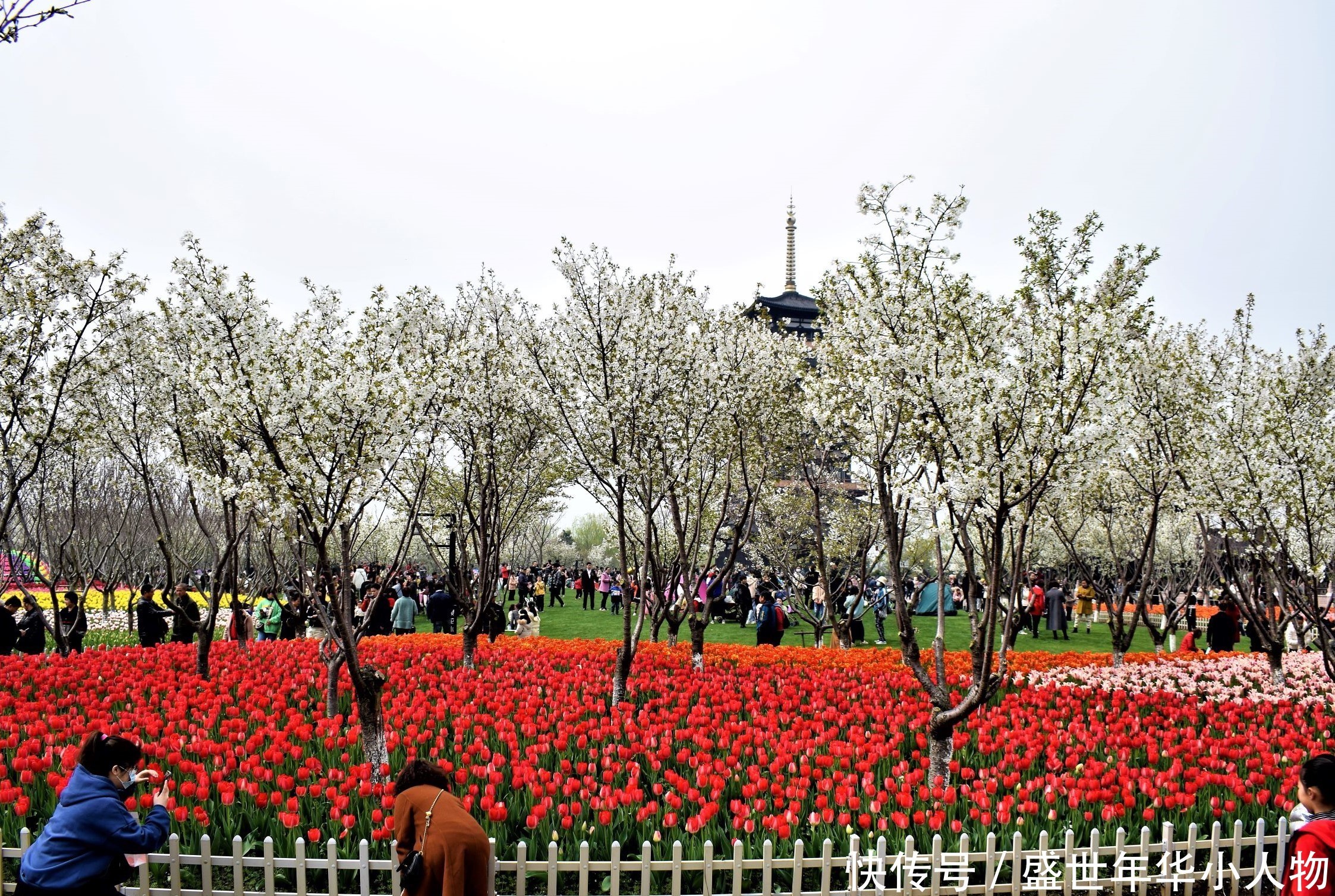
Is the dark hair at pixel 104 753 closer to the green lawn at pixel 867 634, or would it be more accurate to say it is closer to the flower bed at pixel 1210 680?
the flower bed at pixel 1210 680

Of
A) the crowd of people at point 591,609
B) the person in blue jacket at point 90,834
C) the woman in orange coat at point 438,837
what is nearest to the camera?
the woman in orange coat at point 438,837

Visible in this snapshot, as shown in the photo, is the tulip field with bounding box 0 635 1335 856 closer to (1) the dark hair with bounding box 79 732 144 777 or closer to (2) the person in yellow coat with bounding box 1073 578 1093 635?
(1) the dark hair with bounding box 79 732 144 777

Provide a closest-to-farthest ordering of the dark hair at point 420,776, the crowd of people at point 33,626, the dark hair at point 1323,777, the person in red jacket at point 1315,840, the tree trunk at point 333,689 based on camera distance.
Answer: the person in red jacket at point 1315,840 → the dark hair at point 1323,777 → the dark hair at point 420,776 → the tree trunk at point 333,689 → the crowd of people at point 33,626

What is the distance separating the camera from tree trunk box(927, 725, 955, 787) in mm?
A: 6785

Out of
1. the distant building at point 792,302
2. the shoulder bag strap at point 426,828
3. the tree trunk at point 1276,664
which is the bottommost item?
the tree trunk at point 1276,664

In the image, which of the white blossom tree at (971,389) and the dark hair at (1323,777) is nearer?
the dark hair at (1323,777)

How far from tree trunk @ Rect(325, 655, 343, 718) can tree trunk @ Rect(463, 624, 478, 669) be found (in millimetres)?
3246

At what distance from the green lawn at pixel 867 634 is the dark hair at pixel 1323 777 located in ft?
57.8

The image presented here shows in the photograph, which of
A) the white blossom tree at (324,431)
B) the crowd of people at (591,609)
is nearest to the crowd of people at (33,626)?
the crowd of people at (591,609)

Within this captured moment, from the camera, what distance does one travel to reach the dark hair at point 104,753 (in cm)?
418

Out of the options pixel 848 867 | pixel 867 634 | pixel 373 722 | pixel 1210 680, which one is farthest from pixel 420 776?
pixel 867 634

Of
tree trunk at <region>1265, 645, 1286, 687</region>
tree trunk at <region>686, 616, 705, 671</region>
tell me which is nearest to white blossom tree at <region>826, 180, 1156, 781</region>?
tree trunk at <region>686, 616, 705, 671</region>

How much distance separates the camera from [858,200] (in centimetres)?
741

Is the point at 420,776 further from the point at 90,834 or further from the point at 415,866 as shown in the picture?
the point at 90,834
